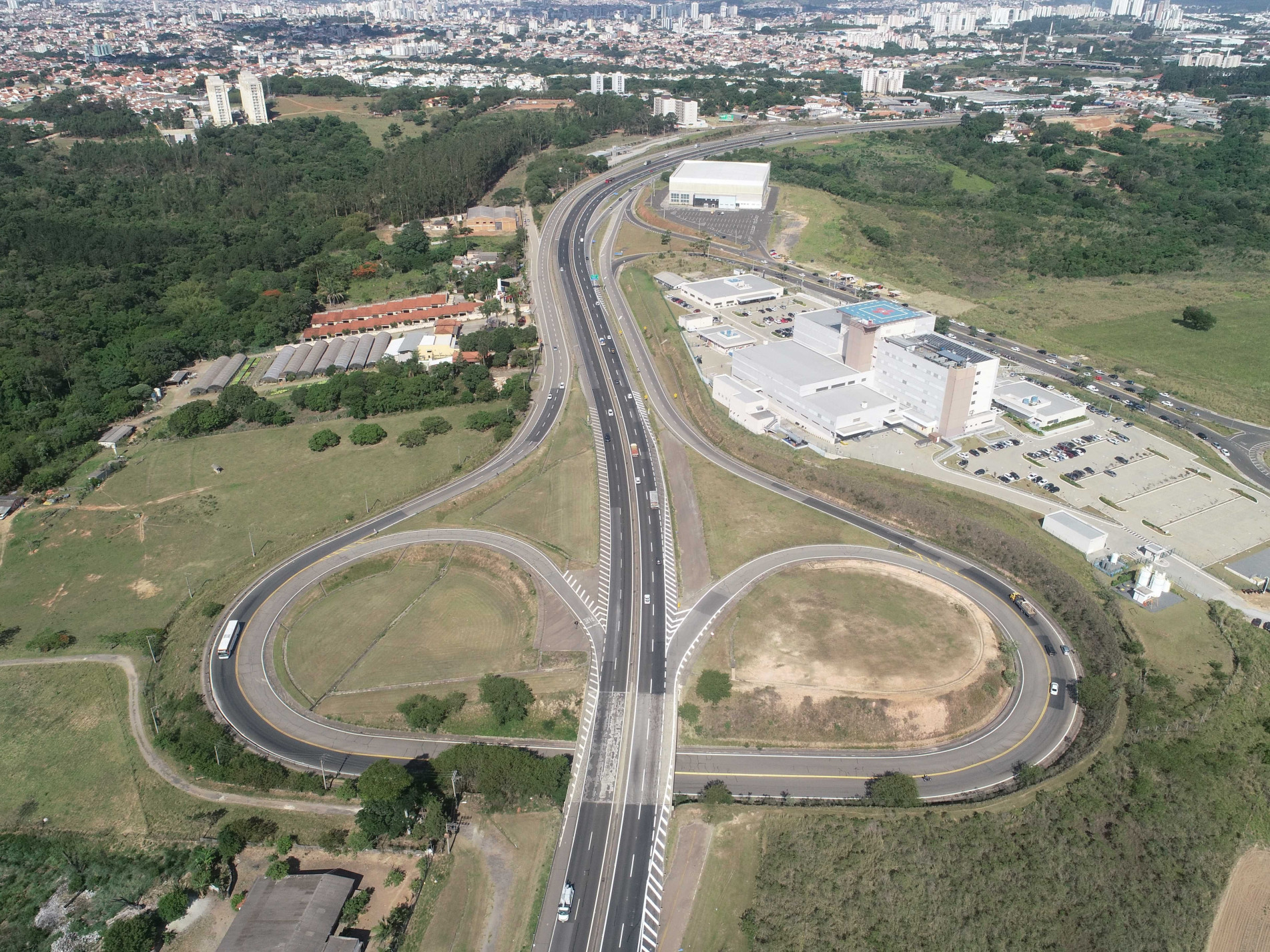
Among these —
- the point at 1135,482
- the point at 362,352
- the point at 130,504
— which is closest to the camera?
the point at 1135,482

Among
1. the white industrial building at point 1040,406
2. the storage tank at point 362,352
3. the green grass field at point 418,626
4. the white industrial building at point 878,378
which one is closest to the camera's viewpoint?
the green grass field at point 418,626

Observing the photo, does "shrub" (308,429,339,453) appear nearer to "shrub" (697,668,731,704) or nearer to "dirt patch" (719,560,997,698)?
"dirt patch" (719,560,997,698)

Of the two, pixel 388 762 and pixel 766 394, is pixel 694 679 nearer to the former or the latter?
pixel 388 762

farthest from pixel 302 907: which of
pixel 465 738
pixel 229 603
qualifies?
pixel 229 603

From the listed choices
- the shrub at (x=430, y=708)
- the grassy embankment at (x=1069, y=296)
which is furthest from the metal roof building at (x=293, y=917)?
the grassy embankment at (x=1069, y=296)

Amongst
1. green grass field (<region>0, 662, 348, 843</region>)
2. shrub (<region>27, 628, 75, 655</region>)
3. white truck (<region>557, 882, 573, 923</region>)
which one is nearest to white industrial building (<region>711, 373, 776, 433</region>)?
white truck (<region>557, 882, 573, 923</region>)

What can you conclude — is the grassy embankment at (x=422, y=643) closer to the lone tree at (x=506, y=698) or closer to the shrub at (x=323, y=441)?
the lone tree at (x=506, y=698)

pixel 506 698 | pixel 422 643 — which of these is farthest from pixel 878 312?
pixel 506 698

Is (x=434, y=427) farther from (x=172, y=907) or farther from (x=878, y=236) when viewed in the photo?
(x=878, y=236)
